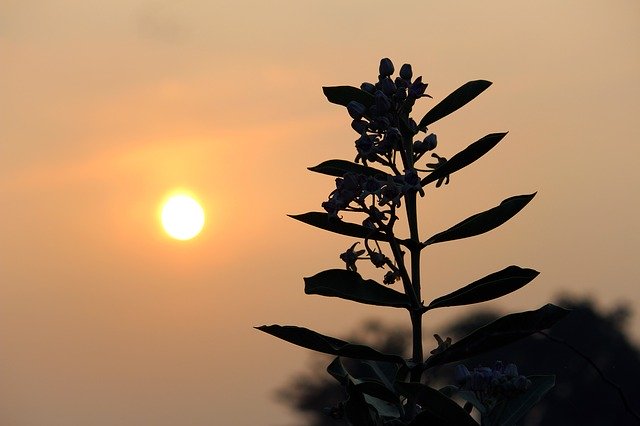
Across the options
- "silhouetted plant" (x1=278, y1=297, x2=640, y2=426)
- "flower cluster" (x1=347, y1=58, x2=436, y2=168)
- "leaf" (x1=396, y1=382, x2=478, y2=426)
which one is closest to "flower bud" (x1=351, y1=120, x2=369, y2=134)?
"flower cluster" (x1=347, y1=58, x2=436, y2=168)

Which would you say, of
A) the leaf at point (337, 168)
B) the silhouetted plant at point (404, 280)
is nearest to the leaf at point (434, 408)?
the silhouetted plant at point (404, 280)

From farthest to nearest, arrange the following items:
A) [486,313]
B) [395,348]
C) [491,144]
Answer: [395,348], [486,313], [491,144]

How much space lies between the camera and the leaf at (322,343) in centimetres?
348

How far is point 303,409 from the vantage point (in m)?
50.4

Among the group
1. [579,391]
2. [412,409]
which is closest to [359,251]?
[412,409]

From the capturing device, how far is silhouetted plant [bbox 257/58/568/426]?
347 centimetres

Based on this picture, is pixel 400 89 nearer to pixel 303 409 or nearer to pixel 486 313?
pixel 486 313

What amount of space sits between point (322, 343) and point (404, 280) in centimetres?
32

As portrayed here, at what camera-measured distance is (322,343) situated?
3.50 metres

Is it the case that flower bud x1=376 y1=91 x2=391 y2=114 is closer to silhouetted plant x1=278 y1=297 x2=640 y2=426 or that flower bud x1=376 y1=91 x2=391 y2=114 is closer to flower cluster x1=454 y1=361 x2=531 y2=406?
flower cluster x1=454 y1=361 x2=531 y2=406

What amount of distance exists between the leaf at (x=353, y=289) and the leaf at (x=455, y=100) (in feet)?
2.04

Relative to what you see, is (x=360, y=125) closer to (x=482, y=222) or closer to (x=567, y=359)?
(x=482, y=222)

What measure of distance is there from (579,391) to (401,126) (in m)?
42.6

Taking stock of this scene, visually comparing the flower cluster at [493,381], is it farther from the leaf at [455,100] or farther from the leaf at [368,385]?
the leaf at [455,100]
